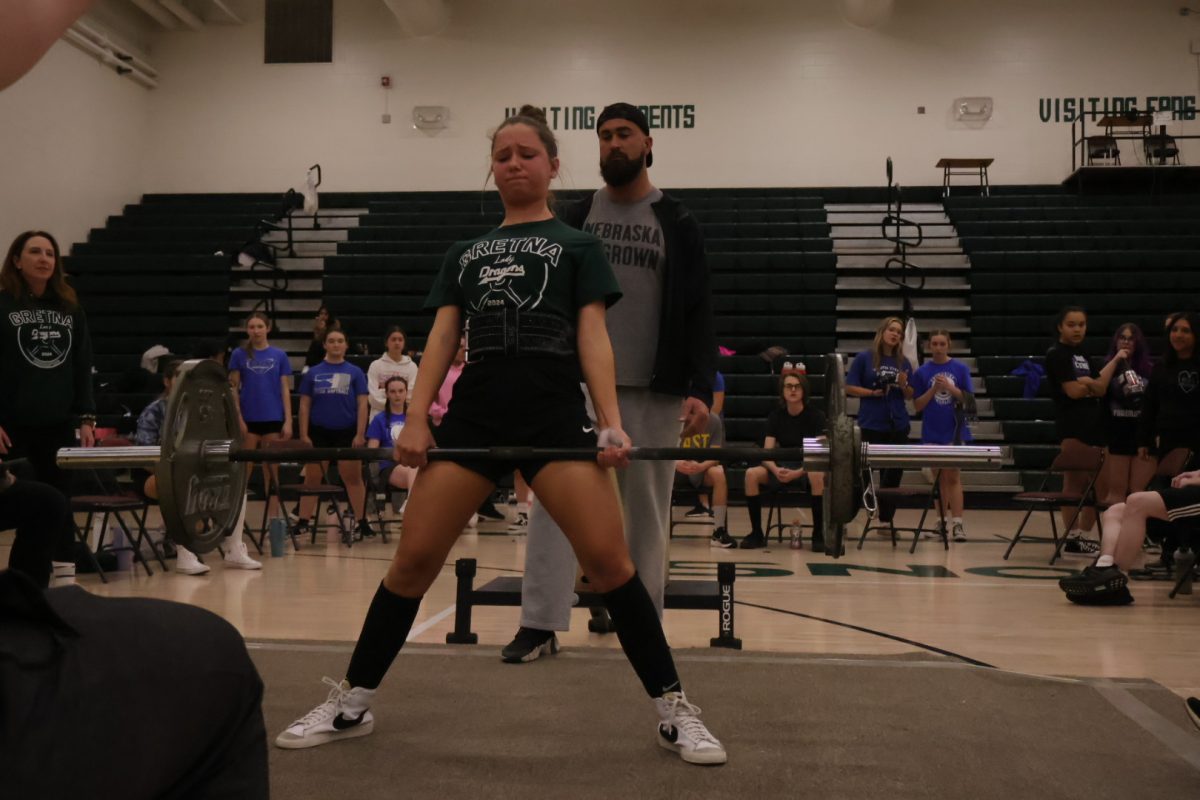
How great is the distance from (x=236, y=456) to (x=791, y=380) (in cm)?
512

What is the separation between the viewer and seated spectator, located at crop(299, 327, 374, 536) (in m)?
7.18

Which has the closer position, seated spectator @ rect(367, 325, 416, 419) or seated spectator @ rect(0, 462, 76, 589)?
seated spectator @ rect(0, 462, 76, 589)

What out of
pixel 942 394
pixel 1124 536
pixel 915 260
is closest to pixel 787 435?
pixel 942 394

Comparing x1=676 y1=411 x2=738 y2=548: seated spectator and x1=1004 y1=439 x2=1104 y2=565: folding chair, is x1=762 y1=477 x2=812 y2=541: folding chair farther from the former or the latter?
x1=1004 y1=439 x2=1104 y2=565: folding chair

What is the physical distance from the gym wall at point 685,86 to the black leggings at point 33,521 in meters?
11.8

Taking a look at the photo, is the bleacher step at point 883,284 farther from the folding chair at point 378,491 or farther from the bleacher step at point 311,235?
the bleacher step at point 311,235

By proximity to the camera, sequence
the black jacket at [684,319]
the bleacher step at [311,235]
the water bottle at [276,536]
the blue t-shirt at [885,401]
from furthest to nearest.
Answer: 1. the bleacher step at [311,235]
2. the blue t-shirt at [885,401]
3. the water bottle at [276,536]
4. the black jacket at [684,319]

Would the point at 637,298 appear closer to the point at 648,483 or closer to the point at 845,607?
the point at 648,483

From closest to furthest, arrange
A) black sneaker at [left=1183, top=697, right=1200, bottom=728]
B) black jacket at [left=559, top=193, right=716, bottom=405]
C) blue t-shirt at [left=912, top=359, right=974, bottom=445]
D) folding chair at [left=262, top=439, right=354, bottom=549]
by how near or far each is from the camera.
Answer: black sneaker at [left=1183, top=697, right=1200, bottom=728] → black jacket at [left=559, top=193, right=716, bottom=405] → folding chair at [left=262, top=439, right=354, bottom=549] → blue t-shirt at [left=912, top=359, right=974, bottom=445]

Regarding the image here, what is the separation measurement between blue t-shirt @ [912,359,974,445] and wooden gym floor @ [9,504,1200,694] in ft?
4.12

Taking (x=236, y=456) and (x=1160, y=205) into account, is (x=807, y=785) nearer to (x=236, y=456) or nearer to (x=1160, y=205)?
(x=236, y=456)

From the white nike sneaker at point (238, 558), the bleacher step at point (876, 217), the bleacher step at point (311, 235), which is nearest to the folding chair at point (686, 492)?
the white nike sneaker at point (238, 558)

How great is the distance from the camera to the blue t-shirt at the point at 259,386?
22.4 ft

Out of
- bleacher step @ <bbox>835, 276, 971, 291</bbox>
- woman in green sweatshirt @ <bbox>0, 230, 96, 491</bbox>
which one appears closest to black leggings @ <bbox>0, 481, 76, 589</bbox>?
woman in green sweatshirt @ <bbox>0, 230, 96, 491</bbox>
